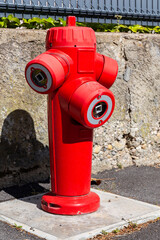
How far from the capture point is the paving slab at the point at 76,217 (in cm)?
339

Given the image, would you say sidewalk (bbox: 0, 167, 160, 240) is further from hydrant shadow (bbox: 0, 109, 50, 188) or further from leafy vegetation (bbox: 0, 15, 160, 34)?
leafy vegetation (bbox: 0, 15, 160, 34)

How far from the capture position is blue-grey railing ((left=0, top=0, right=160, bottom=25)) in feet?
17.2

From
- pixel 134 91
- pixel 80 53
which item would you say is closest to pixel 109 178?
pixel 134 91

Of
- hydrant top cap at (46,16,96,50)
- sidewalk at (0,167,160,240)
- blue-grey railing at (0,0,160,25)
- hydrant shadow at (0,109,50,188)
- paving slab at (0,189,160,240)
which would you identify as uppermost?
blue-grey railing at (0,0,160,25)

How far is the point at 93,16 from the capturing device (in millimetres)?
5965

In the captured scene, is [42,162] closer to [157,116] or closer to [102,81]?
[102,81]

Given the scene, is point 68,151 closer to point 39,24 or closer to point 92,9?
point 39,24

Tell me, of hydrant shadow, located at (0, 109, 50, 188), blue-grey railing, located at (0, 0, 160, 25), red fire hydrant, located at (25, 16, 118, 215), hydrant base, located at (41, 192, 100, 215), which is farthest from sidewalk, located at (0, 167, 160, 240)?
blue-grey railing, located at (0, 0, 160, 25)

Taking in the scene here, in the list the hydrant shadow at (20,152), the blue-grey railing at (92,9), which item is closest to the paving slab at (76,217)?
the hydrant shadow at (20,152)

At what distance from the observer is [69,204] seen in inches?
147

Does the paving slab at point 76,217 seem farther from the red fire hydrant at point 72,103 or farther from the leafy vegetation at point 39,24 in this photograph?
the leafy vegetation at point 39,24

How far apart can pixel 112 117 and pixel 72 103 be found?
179cm

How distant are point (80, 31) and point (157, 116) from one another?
8.08 feet

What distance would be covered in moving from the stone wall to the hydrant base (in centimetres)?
86
